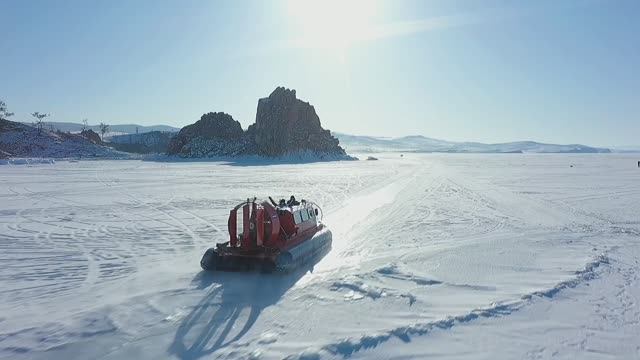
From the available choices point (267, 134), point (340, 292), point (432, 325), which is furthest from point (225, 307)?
point (267, 134)

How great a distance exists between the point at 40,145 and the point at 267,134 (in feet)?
140

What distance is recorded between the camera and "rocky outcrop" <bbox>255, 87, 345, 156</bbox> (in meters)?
84.6

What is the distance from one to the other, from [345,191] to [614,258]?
53.4 feet

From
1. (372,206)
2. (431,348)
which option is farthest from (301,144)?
(431,348)

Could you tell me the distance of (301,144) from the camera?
8756 cm

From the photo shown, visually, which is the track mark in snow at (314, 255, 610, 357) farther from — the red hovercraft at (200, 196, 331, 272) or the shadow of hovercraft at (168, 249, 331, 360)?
the red hovercraft at (200, 196, 331, 272)

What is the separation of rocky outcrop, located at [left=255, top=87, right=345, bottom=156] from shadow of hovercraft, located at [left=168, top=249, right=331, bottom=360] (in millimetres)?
74332

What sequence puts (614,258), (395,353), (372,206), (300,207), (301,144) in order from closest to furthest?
(395,353), (614,258), (300,207), (372,206), (301,144)

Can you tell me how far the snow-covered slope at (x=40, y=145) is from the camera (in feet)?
267

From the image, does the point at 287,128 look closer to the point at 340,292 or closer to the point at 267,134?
the point at 267,134

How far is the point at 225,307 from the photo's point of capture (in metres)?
7.30

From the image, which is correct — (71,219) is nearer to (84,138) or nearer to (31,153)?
(31,153)

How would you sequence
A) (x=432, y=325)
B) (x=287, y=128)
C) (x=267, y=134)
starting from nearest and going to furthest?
(x=432, y=325) → (x=267, y=134) → (x=287, y=128)

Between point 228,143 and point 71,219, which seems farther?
point 228,143
